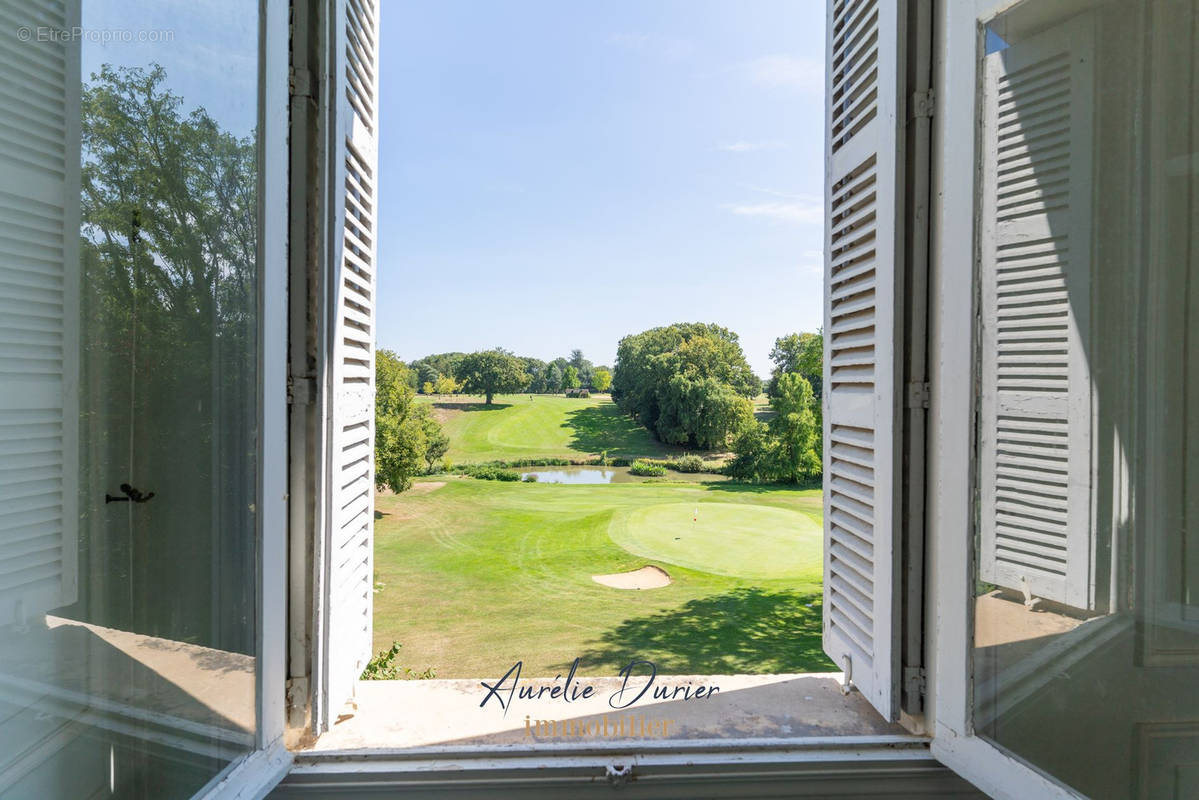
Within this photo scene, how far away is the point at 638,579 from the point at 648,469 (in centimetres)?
149

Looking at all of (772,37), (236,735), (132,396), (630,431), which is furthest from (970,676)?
(630,431)

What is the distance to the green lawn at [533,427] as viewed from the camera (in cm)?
524

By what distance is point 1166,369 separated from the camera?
739 millimetres

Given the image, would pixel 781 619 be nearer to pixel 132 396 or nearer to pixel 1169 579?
pixel 1169 579

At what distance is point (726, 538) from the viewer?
433cm

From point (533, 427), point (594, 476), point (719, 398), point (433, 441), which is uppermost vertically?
point (719, 398)

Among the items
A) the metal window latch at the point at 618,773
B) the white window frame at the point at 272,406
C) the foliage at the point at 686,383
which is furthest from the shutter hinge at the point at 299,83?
the foliage at the point at 686,383

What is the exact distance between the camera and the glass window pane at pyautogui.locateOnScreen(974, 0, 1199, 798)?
0.73 m

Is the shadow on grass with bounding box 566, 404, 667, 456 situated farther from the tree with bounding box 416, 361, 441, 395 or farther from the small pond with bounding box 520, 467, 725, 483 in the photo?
the tree with bounding box 416, 361, 441, 395

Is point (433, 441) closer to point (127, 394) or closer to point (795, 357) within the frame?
point (795, 357)

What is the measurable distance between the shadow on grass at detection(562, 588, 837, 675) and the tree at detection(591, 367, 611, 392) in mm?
2314

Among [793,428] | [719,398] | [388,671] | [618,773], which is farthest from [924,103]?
[793,428]

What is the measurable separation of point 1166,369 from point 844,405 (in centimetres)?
57

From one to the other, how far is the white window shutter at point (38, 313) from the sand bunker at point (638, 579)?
3.14 metres
